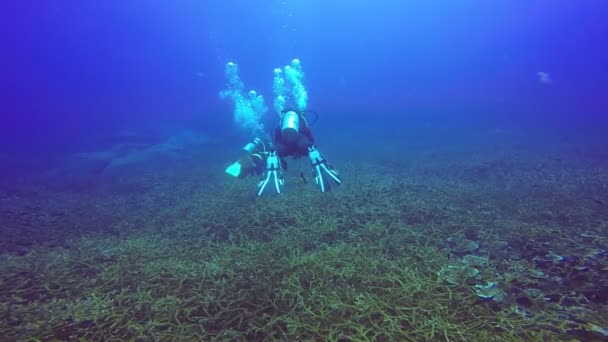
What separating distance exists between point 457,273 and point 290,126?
15.4 ft

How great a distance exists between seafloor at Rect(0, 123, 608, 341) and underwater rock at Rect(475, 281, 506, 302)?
0.08 feet

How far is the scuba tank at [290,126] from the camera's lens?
7.68 metres

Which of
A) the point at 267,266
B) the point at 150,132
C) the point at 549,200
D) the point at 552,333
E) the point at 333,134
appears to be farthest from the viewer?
the point at 333,134

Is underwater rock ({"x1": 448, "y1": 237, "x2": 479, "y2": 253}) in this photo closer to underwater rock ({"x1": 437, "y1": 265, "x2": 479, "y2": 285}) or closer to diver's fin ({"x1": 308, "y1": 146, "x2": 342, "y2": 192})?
underwater rock ({"x1": 437, "y1": 265, "x2": 479, "y2": 285})

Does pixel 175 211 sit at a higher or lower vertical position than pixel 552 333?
higher

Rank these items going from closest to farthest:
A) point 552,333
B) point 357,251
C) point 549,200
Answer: point 552,333 → point 357,251 → point 549,200

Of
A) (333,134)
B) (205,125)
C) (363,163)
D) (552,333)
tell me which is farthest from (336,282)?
(205,125)

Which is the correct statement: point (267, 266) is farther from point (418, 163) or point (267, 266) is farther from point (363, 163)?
point (418, 163)

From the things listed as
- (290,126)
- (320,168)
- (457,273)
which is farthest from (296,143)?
(457,273)

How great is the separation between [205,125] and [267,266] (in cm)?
3221

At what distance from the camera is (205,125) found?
35281mm

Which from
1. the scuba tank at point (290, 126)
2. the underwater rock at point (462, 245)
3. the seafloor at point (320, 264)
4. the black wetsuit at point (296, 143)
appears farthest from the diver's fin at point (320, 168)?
the underwater rock at point (462, 245)

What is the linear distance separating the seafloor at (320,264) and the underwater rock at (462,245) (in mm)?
44

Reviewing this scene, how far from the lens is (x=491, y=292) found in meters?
4.48
